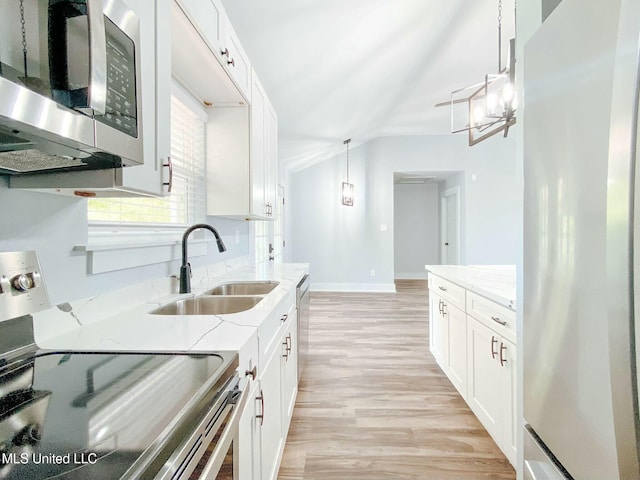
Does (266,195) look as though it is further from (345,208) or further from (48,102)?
(345,208)

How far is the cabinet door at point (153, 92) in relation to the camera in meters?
0.92

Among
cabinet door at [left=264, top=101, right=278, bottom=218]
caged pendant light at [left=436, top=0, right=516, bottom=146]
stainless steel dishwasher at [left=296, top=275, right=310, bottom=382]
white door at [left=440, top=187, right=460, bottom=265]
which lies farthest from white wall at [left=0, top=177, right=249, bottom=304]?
white door at [left=440, top=187, right=460, bottom=265]

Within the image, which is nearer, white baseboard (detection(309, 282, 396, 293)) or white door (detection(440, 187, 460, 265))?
white baseboard (detection(309, 282, 396, 293))

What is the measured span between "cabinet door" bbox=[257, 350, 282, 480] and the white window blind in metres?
0.88

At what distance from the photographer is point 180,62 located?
5.12 feet

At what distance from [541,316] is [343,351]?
2548 mm

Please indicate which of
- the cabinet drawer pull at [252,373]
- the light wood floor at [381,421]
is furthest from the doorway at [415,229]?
the cabinet drawer pull at [252,373]

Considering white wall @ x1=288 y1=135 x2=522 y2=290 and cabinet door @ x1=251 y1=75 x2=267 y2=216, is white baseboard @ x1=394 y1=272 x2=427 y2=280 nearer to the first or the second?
white wall @ x1=288 y1=135 x2=522 y2=290

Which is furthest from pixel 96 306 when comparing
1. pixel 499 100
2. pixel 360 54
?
pixel 360 54

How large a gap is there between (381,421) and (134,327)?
5.28ft

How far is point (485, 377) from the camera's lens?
1.71m

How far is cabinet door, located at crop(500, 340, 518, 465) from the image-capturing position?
1.42m

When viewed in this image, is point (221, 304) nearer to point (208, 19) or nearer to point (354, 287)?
point (208, 19)

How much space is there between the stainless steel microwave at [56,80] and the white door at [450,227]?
6284 millimetres
